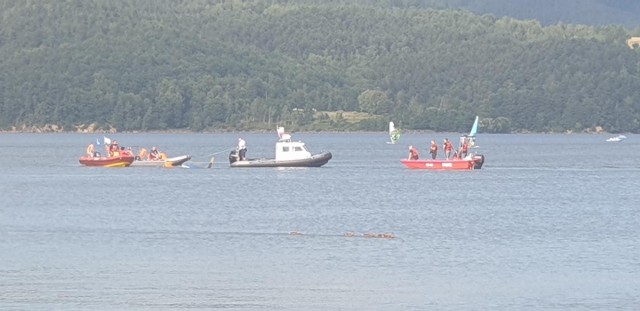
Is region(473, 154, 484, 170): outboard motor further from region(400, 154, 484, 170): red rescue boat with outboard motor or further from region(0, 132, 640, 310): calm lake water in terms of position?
region(0, 132, 640, 310): calm lake water

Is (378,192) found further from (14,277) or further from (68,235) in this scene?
(14,277)

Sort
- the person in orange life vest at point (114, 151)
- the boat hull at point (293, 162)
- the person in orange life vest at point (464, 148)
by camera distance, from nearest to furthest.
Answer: the person in orange life vest at point (464, 148), the boat hull at point (293, 162), the person in orange life vest at point (114, 151)

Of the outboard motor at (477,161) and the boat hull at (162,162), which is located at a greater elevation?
the outboard motor at (477,161)

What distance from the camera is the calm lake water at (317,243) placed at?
Answer: 43281 mm

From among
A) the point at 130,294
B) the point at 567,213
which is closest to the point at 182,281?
the point at 130,294

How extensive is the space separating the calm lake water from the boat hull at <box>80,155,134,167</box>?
27.2ft

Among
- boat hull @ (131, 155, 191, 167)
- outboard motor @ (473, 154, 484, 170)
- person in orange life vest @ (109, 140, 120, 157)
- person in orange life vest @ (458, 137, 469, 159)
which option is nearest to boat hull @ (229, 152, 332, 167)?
boat hull @ (131, 155, 191, 167)

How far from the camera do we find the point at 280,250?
177ft

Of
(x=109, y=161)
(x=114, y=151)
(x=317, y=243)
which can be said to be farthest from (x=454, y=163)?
(x=317, y=243)

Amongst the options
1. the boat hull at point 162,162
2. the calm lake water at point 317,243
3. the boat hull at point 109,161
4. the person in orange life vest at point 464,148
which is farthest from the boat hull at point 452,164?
the boat hull at point 109,161

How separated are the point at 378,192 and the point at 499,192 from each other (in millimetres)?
6625

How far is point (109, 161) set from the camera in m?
112

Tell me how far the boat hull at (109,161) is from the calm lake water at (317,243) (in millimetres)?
8301

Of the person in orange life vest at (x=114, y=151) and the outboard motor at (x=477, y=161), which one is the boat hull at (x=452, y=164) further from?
the person in orange life vest at (x=114, y=151)
